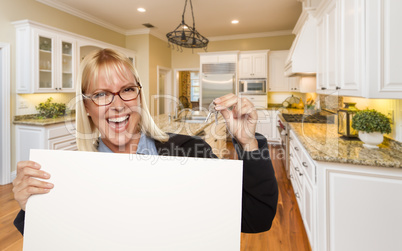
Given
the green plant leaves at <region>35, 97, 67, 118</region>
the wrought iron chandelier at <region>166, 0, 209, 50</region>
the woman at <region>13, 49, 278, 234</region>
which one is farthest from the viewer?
the green plant leaves at <region>35, 97, 67, 118</region>

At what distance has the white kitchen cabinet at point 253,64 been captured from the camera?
18.7ft

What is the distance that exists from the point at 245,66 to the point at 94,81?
17.8ft

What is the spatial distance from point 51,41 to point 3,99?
1.09 meters

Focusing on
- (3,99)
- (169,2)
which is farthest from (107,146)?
(169,2)

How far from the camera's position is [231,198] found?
0.47m

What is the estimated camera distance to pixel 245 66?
584cm

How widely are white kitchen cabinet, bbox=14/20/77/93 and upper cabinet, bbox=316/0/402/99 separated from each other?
3847 mm

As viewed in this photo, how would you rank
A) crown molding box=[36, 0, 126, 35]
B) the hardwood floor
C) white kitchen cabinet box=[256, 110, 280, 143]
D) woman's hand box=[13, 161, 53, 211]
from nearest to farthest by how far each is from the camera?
woman's hand box=[13, 161, 53, 211]
the hardwood floor
crown molding box=[36, 0, 126, 35]
white kitchen cabinet box=[256, 110, 280, 143]

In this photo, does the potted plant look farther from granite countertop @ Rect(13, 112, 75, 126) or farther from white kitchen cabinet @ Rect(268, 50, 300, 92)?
white kitchen cabinet @ Rect(268, 50, 300, 92)

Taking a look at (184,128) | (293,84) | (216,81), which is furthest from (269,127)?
(184,128)

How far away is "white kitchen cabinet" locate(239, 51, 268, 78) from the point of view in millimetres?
5695

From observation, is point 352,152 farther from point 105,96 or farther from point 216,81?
point 216,81

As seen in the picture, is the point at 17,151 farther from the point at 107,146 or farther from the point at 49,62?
the point at 107,146

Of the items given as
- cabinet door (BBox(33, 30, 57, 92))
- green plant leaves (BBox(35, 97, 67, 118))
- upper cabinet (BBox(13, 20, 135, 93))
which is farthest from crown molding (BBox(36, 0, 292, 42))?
green plant leaves (BBox(35, 97, 67, 118))
